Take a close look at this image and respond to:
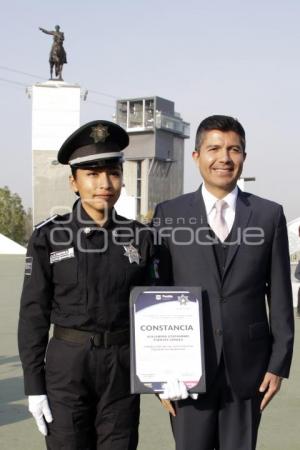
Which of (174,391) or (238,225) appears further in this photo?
(238,225)

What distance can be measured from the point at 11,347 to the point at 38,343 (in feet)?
14.7

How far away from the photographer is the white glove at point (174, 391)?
91.0 inches

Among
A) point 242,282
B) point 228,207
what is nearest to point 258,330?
point 242,282

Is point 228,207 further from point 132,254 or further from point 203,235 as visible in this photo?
point 132,254

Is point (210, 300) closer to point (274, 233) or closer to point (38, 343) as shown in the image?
point (274, 233)

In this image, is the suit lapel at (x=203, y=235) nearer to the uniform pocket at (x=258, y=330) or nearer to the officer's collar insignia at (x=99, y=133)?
the uniform pocket at (x=258, y=330)

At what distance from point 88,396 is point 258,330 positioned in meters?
Answer: 0.72

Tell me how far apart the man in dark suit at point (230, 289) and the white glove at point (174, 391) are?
19cm

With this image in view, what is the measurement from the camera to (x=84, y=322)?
239 centimetres

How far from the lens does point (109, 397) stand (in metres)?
2.40

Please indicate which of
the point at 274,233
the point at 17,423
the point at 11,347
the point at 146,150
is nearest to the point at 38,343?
the point at 274,233

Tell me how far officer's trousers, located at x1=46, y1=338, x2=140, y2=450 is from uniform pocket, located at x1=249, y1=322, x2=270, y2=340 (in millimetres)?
509

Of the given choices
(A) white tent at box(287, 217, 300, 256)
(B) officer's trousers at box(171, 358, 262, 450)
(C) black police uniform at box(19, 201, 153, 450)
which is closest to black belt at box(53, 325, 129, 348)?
(C) black police uniform at box(19, 201, 153, 450)

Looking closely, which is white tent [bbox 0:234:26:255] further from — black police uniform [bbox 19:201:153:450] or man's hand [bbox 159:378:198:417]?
man's hand [bbox 159:378:198:417]
